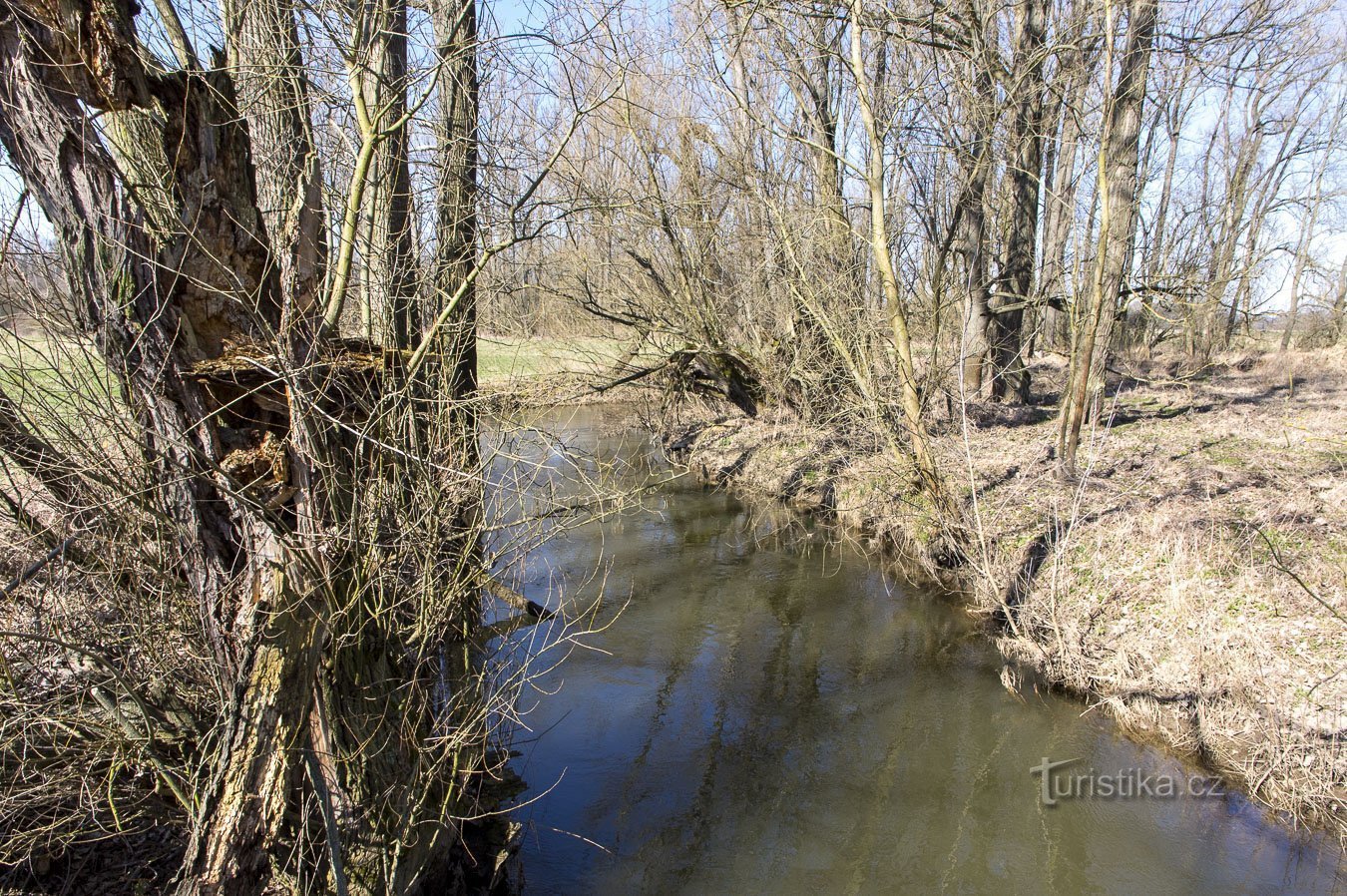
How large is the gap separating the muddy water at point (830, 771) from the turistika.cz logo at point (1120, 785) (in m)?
0.01

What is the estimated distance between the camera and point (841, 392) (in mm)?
10930

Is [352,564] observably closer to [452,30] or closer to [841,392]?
[452,30]

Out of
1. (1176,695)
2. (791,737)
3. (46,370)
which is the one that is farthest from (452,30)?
(1176,695)

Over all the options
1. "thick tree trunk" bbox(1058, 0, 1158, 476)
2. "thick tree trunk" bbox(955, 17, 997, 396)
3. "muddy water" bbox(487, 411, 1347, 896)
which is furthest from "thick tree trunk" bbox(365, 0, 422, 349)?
Result: "thick tree trunk" bbox(1058, 0, 1158, 476)

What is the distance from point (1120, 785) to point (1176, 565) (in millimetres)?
2172

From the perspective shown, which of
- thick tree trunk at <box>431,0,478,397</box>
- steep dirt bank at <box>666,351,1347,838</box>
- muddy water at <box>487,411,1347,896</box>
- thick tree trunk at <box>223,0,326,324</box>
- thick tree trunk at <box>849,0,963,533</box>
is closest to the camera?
thick tree trunk at <box>223,0,326,324</box>

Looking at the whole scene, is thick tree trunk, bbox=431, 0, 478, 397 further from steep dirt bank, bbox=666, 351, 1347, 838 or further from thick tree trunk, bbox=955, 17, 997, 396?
thick tree trunk, bbox=955, 17, 997, 396

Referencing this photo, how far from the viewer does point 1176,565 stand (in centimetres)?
715

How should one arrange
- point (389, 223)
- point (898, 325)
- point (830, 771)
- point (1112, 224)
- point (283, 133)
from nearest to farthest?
point (283, 133) < point (389, 223) < point (830, 771) < point (898, 325) < point (1112, 224)

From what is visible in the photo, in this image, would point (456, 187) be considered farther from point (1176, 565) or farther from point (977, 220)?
point (977, 220)

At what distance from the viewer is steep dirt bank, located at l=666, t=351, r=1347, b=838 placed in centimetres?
580

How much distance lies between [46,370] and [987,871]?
19.9 ft

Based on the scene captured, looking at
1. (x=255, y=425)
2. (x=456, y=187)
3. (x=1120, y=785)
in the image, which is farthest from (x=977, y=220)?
(x=255, y=425)

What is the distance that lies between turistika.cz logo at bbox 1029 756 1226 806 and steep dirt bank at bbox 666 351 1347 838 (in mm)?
251
